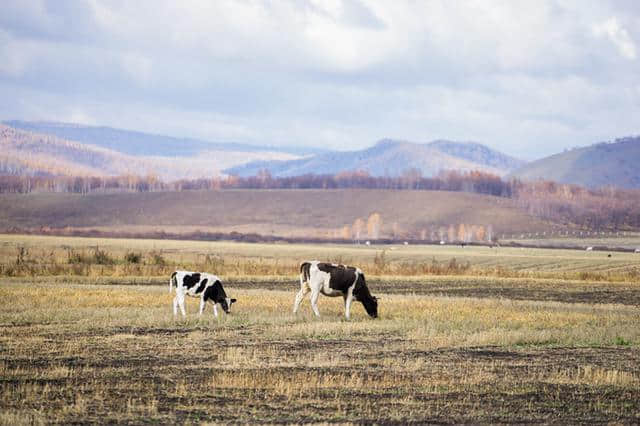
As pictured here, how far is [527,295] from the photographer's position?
4381 cm

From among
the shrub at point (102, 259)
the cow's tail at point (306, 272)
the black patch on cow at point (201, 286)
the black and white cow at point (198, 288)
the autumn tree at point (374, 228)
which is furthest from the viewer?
the autumn tree at point (374, 228)

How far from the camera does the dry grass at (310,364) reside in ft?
51.9

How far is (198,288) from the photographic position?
2962 cm

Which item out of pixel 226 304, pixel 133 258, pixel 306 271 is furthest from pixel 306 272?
pixel 133 258

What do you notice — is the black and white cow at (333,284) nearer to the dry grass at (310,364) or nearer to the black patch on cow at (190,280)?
the dry grass at (310,364)

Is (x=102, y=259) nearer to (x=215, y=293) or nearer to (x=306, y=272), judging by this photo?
(x=215, y=293)

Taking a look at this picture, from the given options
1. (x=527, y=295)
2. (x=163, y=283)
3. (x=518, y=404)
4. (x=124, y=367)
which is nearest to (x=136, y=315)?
(x=124, y=367)

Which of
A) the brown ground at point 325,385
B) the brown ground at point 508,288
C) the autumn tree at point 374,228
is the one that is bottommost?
the brown ground at point 325,385

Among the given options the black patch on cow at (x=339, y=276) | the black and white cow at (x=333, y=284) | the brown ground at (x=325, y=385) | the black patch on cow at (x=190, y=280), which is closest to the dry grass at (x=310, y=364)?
the brown ground at (x=325, y=385)

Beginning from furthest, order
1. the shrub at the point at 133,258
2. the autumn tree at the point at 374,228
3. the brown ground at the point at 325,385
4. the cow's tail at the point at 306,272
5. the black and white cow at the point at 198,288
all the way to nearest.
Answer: the autumn tree at the point at 374,228 < the shrub at the point at 133,258 < the cow's tail at the point at 306,272 < the black and white cow at the point at 198,288 < the brown ground at the point at 325,385

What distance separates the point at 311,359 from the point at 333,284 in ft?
29.3

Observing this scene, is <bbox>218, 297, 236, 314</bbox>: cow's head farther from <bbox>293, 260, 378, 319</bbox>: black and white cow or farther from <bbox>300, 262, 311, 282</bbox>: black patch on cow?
<bbox>300, 262, 311, 282</bbox>: black patch on cow

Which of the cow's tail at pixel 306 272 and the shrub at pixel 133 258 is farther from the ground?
the cow's tail at pixel 306 272

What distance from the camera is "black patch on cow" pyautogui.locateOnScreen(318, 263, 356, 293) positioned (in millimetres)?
30000
